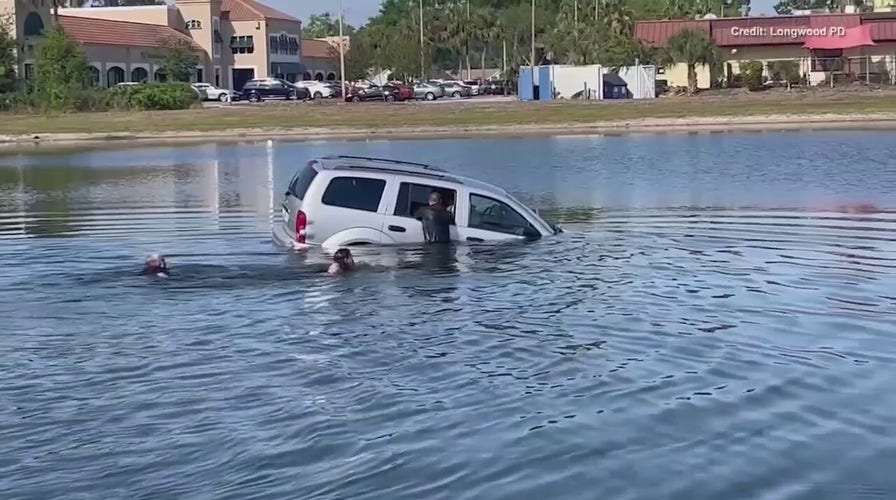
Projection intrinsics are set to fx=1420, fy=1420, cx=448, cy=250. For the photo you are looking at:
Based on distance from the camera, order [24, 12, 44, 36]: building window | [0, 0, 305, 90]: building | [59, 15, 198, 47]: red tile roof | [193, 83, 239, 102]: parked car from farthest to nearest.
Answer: [59, 15, 198, 47]: red tile roof
[0, 0, 305, 90]: building
[24, 12, 44, 36]: building window
[193, 83, 239, 102]: parked car

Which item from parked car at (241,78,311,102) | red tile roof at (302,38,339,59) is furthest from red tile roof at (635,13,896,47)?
red tile roof at (302,38,339,59)

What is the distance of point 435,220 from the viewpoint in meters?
18.7

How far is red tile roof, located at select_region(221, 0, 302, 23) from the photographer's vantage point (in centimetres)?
12769

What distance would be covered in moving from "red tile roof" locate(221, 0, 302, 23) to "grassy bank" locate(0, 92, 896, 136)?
55.6m

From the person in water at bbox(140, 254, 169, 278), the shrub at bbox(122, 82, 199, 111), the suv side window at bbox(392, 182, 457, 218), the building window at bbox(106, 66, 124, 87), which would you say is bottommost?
the person in water at bbox(140, 254, 169, 278)

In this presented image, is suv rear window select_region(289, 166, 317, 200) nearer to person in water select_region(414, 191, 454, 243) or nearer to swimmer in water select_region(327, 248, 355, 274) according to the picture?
swimmer in water select_region(327, 248, 355, 274)

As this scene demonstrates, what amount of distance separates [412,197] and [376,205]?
1.62ft

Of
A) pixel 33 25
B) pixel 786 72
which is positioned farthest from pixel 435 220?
pixel 33 25

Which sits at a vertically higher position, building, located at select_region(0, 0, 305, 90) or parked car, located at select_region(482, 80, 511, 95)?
building, located at select_region(0, 0, 305, 90)

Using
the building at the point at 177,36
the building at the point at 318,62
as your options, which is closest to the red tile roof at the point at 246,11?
the building at the point at 177,36

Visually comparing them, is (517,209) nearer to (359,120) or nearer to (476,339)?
(476,339)

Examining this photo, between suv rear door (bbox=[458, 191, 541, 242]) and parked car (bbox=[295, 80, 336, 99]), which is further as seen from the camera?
parked car (bbox=[295, 80, 336, 99])

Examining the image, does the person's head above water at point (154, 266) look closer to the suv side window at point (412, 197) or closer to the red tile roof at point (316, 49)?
the suv side window at point (412, 197)

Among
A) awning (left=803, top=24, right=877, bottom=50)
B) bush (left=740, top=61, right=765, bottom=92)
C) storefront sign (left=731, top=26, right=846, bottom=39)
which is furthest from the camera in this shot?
storefront sign (left=731, top=26, right=846, bottom=39)
